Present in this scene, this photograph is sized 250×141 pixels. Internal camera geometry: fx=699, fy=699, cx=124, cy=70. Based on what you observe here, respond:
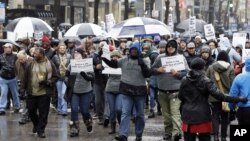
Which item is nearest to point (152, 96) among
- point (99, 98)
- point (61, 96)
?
point (99, 98)

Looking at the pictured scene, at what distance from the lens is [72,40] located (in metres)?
18.6

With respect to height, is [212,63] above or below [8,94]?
above

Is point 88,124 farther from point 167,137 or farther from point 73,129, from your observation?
point 167,137

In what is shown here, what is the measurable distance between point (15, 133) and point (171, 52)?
3816 millimetres

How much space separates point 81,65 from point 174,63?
6.74ft

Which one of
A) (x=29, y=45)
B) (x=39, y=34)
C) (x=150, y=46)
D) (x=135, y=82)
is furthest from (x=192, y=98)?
(x=39, y=34)

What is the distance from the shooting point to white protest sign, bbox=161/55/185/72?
12.5 meters

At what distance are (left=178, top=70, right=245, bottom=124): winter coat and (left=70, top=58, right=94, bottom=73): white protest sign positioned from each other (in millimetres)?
3881

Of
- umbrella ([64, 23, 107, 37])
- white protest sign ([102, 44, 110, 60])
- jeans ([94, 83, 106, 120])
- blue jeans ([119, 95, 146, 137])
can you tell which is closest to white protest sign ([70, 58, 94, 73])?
white protest sign ([102, 44, 110, 60])

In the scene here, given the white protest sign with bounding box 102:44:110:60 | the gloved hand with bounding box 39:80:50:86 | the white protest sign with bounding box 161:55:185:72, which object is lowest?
the gloved hand with bounding box 39:80:50:86

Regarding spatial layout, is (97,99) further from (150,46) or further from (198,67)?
(198,67)

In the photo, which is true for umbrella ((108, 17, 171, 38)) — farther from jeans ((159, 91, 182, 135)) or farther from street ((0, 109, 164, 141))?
jeans ((159, 91, 182, 135))

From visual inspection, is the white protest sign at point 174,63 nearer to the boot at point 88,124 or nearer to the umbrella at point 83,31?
the boot at point 88,124

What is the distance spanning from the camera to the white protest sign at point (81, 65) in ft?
44.6
